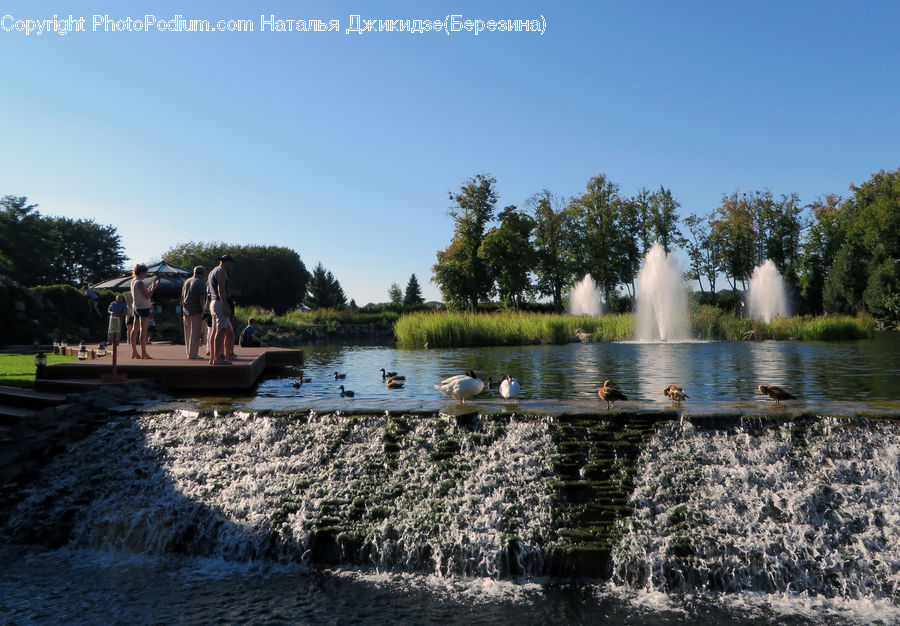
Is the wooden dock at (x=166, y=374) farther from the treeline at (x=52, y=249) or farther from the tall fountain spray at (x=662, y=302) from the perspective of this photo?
the treeline at (x=52, y=249)

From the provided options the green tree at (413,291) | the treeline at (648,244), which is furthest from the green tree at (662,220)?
the green tree at (413,291)

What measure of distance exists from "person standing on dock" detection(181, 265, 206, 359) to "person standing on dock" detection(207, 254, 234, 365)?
1.63 ft

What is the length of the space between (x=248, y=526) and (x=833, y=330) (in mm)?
35158

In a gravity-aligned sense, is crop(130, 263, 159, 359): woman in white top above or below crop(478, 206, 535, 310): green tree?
below

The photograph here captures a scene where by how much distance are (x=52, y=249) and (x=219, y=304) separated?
54.7 meters

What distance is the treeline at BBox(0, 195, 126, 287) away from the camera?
4948cm

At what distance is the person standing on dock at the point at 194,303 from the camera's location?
12664 millimetres

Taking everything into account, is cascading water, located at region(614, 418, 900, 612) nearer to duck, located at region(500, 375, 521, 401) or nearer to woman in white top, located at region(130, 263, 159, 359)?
duck, located at region(500, 375, 521, 401)

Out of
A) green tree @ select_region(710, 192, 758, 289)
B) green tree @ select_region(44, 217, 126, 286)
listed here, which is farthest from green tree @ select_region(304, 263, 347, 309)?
green tree @ select_region(710, 192, 758, 289)

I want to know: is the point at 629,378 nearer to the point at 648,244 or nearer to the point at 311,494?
the point at 311,494

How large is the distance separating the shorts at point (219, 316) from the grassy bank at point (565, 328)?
58.5 feet

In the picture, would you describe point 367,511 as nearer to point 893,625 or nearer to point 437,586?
point 437,586

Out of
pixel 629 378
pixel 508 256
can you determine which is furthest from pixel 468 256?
pixel 629 378

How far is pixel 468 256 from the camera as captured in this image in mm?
58188
